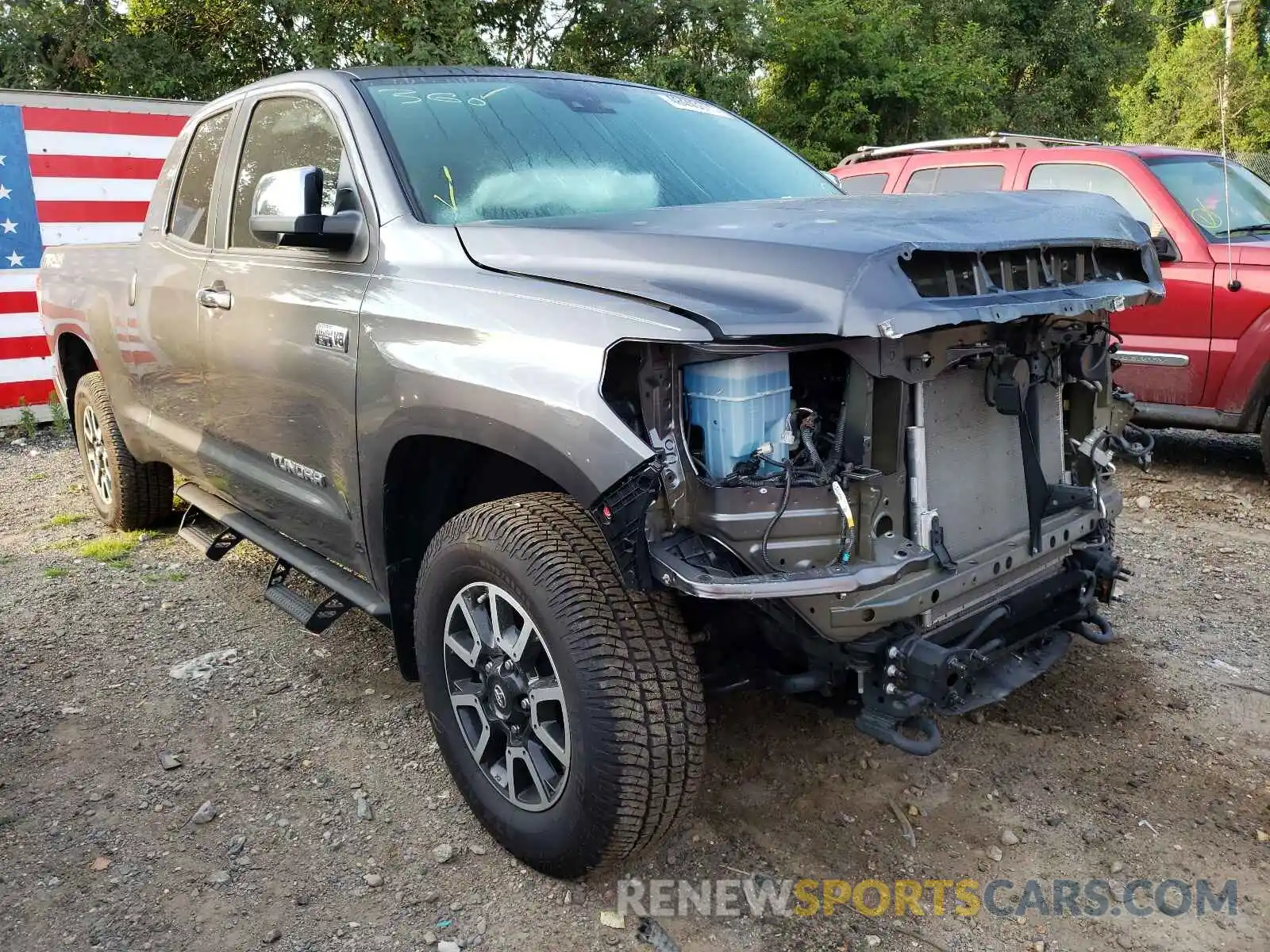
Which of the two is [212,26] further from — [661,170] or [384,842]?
[384,842]

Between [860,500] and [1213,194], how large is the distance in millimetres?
5350

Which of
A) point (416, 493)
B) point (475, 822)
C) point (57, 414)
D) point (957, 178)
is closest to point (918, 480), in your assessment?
point (416, 493)

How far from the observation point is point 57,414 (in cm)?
812

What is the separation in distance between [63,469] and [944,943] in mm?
6633

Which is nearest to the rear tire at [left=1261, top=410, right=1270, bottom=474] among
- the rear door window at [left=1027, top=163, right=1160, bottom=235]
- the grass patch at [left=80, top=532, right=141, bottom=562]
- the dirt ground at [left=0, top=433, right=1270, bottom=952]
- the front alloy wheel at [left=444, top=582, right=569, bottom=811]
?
the rear door window at [left=1027, top=163, right=1160, bottom=235]

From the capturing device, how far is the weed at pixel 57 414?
26.6 ft

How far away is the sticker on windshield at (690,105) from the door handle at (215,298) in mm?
1710

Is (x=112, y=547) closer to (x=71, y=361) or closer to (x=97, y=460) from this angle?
(x=97, y=460)

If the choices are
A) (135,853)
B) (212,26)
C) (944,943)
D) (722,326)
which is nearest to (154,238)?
(135,853)

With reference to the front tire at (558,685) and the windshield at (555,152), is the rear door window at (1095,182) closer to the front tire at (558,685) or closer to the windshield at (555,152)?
the windshield at (555,152)

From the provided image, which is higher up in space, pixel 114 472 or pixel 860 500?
pixel 860 500

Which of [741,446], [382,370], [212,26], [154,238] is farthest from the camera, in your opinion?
[212,26]

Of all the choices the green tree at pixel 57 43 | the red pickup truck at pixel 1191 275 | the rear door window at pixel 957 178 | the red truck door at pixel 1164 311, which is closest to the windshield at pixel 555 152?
the red pickup truck at pixel 1191 275

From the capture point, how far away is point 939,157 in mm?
7277
